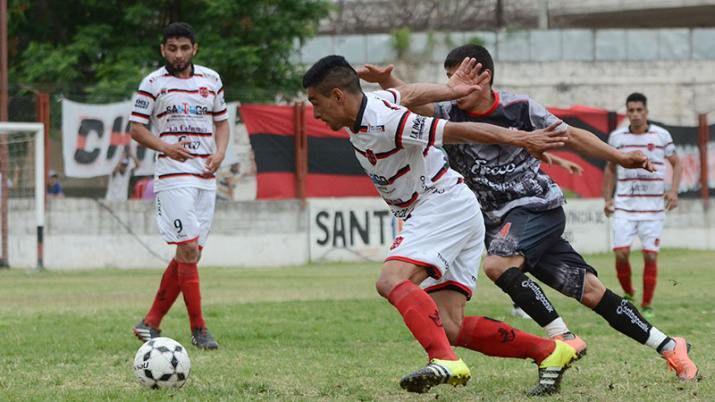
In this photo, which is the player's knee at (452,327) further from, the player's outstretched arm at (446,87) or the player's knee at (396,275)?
the player's outstretched arm at (446,87)

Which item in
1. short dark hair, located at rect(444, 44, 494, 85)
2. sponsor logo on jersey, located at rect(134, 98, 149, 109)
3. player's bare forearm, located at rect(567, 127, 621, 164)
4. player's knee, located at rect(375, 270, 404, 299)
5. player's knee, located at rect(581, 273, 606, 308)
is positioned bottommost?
player's knee, located at rect(581, 273, 606, 308)

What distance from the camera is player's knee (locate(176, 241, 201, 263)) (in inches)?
376

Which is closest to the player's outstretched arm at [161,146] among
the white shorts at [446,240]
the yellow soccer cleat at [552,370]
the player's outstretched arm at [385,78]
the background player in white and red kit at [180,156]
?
the background player in white and red kit at [180,156]

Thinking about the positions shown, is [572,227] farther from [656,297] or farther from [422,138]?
[422,138]

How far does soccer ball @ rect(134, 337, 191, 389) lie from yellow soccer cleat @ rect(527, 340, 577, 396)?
1.89 meters

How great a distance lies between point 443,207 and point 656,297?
8604 mm

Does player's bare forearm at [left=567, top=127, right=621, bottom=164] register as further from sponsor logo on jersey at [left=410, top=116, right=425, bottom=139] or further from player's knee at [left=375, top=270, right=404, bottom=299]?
player's knee at [left=375, top=270, right=404, bottom=299]

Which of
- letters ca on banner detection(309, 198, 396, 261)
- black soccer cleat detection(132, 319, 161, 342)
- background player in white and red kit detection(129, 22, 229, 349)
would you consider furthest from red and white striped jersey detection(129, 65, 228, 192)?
letters ca on banner detection(309, 198, 396, 261)

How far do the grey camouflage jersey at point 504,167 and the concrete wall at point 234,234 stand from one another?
44.8 ft

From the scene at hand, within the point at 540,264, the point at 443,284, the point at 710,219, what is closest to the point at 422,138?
the point at 443,284

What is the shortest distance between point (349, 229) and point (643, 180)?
10625 millimetres

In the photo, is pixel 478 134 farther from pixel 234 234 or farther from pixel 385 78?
pixel 234 234

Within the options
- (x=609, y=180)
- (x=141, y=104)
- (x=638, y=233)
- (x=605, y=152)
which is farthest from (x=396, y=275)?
(x=638, y=233)

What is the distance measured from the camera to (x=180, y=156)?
9.42 m
